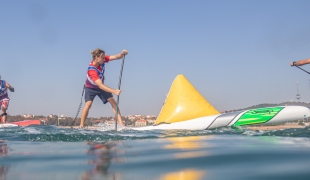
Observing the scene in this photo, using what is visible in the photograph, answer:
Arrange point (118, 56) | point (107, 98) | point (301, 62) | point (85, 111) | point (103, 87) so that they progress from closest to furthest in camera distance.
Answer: point (301, 62), point (103, 87), point (85, 111), point (107, 98), point (118, 56)

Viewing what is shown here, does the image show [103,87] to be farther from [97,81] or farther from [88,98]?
[88,98]

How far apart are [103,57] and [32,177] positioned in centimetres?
584

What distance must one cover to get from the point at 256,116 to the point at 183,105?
161 centimetres

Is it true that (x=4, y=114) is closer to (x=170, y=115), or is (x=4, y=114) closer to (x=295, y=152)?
(x=170, y=115)

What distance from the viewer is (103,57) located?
7371mm

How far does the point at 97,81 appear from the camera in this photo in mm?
7145

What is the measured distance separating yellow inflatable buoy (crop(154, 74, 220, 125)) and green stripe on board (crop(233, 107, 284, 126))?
897 mm

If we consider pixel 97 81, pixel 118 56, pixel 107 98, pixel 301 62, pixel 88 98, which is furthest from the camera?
pixel 118 56

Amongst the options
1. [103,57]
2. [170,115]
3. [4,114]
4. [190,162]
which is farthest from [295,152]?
[4,114]

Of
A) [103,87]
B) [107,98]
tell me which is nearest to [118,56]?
[107,98]

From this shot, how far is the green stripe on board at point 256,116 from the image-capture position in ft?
21.7

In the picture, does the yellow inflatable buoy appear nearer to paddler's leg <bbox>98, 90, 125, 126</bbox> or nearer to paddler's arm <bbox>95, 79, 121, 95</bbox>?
paddler's leg <bbox>98, 90, 125, 126</bbox>

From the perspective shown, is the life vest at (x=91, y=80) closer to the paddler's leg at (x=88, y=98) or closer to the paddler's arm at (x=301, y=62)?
the paddler's leg at (x=88, y=98)

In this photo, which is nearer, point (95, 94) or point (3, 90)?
point (95, 94)
